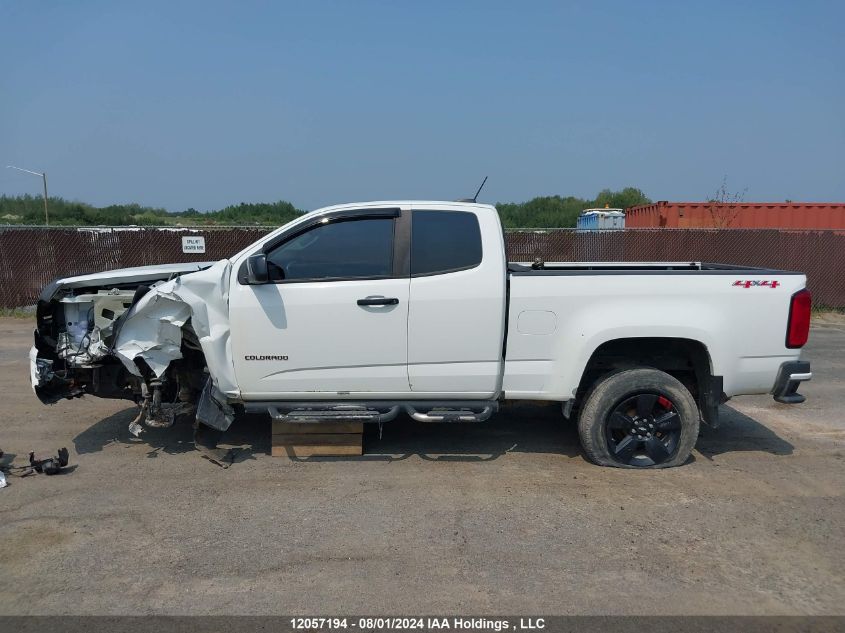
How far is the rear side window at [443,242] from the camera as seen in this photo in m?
4.80

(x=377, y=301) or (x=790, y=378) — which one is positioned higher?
(x=377, y=301)

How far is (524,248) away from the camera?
43.1ft

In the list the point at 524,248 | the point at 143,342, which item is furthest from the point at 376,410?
the point at 524,248

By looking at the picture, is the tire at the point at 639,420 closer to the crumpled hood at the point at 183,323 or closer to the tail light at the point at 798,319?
the tail light at the point at 798,319

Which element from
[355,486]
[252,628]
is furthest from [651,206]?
[252,628]

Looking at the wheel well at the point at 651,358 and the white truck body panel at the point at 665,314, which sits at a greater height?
the white truck body panel at the point at 665,314

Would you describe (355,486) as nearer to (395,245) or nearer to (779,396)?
(395,245)

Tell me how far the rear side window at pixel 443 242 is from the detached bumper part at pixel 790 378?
242 cm

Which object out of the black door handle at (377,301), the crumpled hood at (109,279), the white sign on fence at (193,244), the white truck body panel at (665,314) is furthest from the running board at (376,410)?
the white sign on fence at (193,244)

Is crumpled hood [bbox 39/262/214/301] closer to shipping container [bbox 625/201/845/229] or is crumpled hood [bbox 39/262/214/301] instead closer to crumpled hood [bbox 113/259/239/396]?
crumpled hood [bbox 113/259/239/396]

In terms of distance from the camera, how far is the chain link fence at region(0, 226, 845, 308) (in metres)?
12.8

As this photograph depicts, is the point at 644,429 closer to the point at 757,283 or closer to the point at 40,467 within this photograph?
Answer: the point at 757,283

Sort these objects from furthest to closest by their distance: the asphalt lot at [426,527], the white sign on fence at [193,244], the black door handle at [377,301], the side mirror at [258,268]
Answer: the white sign on fence at [193,244], the black door handle at [377,301], the side mirror at [258,268], the asphalt lot at [426,527]

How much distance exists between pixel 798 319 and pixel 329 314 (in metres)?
3.45
